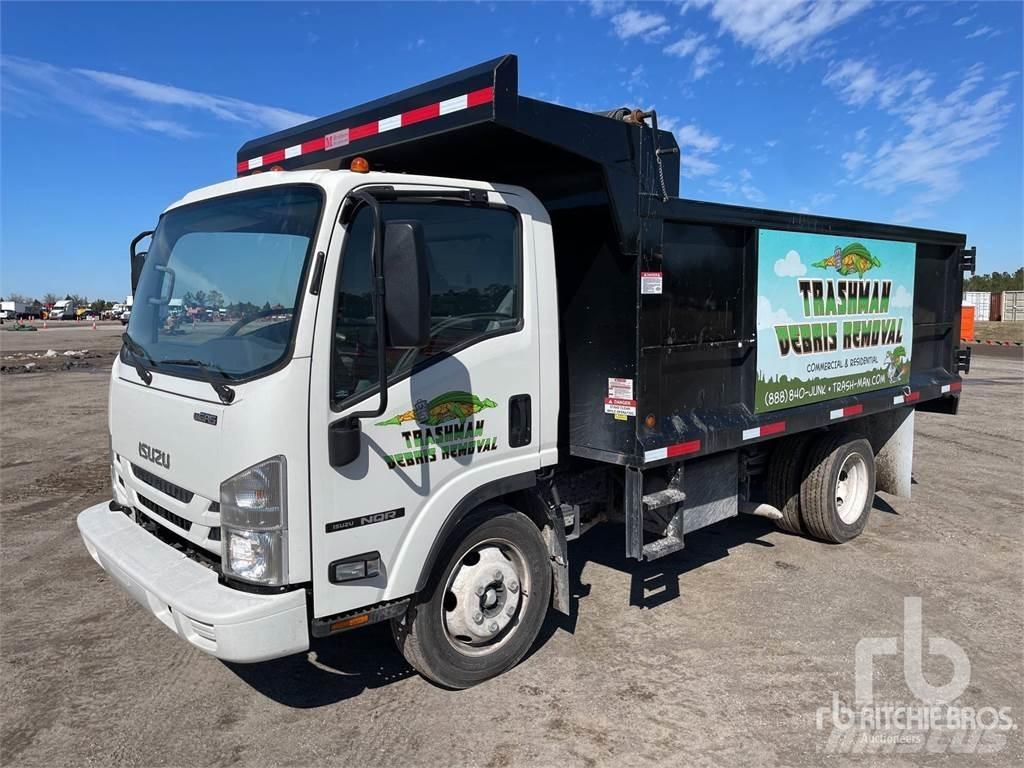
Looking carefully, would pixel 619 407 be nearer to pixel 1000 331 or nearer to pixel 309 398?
pixel 309 398

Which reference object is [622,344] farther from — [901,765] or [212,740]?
[212,740]

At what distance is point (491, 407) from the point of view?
3650 mm

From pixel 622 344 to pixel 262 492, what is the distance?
82.5 inches

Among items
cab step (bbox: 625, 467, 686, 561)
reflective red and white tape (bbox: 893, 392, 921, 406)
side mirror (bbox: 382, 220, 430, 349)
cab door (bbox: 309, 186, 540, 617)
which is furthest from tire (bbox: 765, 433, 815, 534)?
side mirror (bbox: 382, 220, 430, 349)

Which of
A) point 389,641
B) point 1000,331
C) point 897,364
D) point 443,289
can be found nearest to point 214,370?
point 443,289

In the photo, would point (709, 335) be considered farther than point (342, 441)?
Yes

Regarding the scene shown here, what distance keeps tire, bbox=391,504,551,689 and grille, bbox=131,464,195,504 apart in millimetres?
1140

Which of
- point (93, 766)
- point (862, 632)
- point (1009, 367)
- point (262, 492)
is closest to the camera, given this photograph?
point (262, 492)

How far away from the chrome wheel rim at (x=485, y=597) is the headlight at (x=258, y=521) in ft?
3.23

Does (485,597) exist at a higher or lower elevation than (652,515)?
lower

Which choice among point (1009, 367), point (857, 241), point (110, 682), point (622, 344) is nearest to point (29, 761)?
point (110, 682)

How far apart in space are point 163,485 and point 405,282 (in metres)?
1.57

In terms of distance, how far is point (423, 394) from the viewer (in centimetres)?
333

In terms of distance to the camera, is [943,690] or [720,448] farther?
[720,448]
